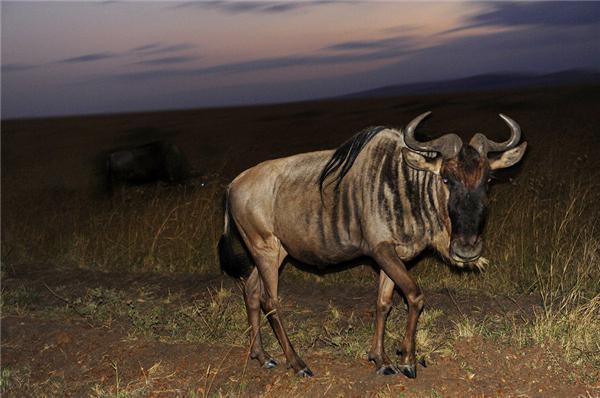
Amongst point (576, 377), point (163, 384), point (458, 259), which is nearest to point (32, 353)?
point (163, 384)

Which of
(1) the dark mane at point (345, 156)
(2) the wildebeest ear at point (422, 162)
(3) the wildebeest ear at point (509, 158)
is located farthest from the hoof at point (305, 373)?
(3) the wildebeest ear at point (509, 158)

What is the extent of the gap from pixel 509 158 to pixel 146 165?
382 inches

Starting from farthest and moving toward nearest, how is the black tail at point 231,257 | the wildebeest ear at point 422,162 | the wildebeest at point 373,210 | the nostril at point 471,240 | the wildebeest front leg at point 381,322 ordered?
1. the black tail at point 231,257
2. the wildebeest front leg at point 381,322
3. the wildebeest ear at point 422,162
4. the wildebeest at point 373,210
5. the nostril at point 471,240

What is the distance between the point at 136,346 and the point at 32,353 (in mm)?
1080

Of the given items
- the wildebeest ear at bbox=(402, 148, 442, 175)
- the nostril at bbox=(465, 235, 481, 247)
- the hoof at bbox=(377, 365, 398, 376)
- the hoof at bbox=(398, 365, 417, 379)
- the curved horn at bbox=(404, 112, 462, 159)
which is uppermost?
the curved horn at bbox=(404, 112, 462, 159)

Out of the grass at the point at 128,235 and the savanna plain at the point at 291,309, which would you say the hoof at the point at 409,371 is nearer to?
the savanna plain at the point at 291,309

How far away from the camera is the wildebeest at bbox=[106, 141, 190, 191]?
1352 centimetres

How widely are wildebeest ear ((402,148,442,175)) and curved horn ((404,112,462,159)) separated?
49mm

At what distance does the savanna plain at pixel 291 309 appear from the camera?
4.96 metres

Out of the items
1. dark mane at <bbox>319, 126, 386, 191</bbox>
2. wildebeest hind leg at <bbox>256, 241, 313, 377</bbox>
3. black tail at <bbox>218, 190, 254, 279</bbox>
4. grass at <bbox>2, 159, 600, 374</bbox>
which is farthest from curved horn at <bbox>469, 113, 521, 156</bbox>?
black tail at <bbox>218, 190, 254, 279</bbox>

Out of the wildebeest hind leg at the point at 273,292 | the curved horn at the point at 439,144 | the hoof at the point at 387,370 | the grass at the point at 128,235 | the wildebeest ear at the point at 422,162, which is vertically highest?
the curved horn at the point at 439,144

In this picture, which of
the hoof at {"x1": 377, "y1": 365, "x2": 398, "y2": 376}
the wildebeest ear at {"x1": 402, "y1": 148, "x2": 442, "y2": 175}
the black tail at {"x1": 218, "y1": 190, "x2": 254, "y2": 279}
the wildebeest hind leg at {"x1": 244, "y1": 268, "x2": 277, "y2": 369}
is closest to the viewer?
the wildebeest ear at {"x1": 402, "y1": 148, "x2": 442, "y2": 175}

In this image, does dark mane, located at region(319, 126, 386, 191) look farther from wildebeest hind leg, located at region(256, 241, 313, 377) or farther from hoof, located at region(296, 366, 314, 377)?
hoof, located at region(296, 366, 314, 377)

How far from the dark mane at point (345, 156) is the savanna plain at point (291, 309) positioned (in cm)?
124
